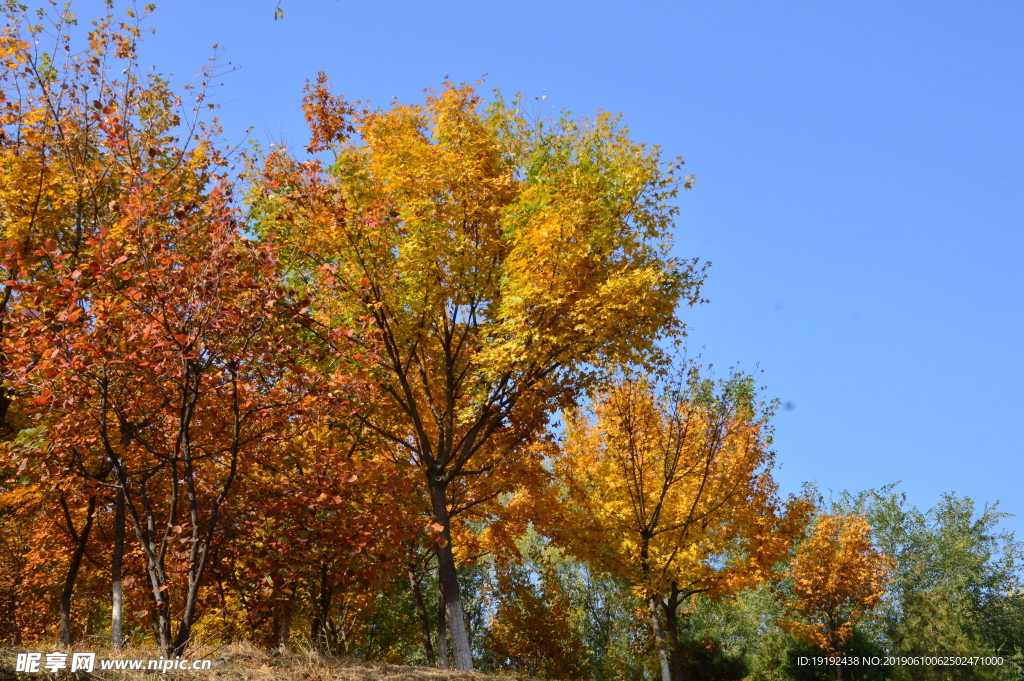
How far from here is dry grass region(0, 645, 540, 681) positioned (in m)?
7.08

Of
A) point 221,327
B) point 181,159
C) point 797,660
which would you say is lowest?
point 797,660

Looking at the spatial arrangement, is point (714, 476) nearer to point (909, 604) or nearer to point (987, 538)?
point (909, 604)

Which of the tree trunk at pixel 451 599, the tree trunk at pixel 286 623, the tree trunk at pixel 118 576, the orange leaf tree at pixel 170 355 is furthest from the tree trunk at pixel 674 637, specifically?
the orange leaf tree at pixel 170 355

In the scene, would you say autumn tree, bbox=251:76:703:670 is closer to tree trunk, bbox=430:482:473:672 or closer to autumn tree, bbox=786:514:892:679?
tree trunk, bbox=430:482:473:672

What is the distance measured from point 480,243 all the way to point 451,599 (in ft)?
18.6

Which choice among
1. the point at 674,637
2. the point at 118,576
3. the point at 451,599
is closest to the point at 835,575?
the point at 674,637

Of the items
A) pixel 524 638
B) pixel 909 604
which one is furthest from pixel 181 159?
pixel 909 604

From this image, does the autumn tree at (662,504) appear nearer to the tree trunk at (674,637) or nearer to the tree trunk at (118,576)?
the tree trunk at (674,637)

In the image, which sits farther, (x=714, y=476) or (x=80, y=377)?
(x=714, y=476)

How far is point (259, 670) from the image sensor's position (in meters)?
8.27

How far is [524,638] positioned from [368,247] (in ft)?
46.7

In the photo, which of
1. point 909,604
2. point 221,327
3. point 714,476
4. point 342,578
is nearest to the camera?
point 221,327

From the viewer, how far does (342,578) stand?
9.07m

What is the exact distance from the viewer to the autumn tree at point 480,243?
1065 cm
